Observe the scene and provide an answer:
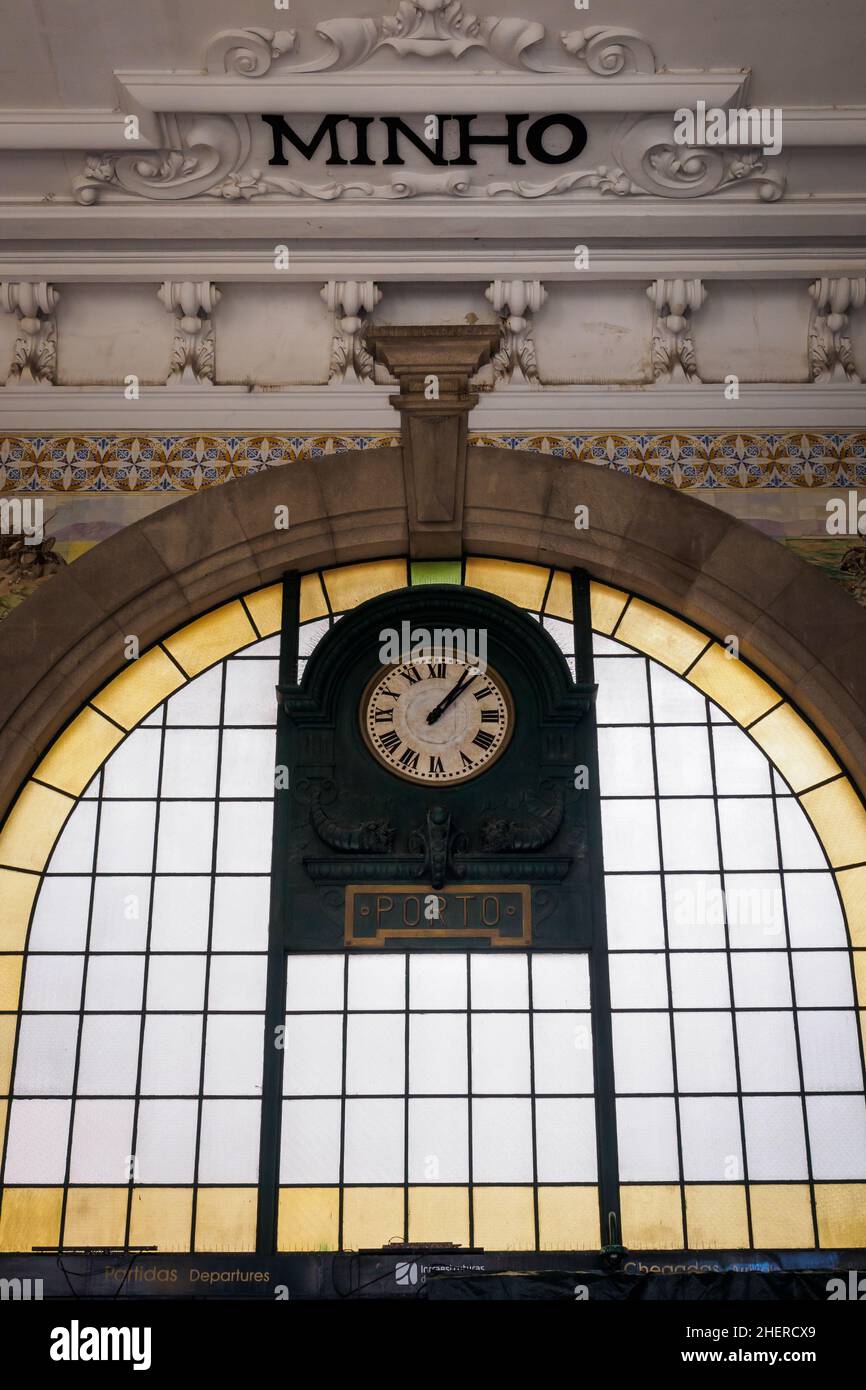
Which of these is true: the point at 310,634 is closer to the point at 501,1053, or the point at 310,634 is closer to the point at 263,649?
the point at 263,649

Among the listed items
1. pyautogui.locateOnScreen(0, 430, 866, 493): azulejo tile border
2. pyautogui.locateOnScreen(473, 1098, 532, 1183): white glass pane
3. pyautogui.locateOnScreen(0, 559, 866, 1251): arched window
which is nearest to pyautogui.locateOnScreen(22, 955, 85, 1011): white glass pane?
pyautogui.locateOnScreen(0, 559, 866, 1251): arched window

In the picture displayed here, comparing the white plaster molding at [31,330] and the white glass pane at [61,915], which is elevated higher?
the white plaster molding at [31,330]

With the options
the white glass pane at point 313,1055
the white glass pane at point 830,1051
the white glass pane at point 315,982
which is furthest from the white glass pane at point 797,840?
the white glass pane at point 313,1055

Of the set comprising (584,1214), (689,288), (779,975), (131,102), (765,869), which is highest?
(131,102)

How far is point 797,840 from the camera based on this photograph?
33.1 ft

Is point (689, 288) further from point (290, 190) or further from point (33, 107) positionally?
point (33, 107)

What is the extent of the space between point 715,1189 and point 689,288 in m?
5.68

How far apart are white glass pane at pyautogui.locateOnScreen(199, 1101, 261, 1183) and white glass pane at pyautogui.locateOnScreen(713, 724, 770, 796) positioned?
3469mm

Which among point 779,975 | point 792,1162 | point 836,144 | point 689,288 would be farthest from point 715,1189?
point 836,144

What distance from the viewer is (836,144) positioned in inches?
406

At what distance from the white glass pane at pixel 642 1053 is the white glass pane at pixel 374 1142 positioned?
4.29ft

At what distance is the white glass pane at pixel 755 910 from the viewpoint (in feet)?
32.3

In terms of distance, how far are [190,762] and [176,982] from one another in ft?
4.60

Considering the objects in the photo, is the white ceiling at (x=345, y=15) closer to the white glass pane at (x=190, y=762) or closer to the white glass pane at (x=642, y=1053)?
the white glass pane at (x=190, y=762)
